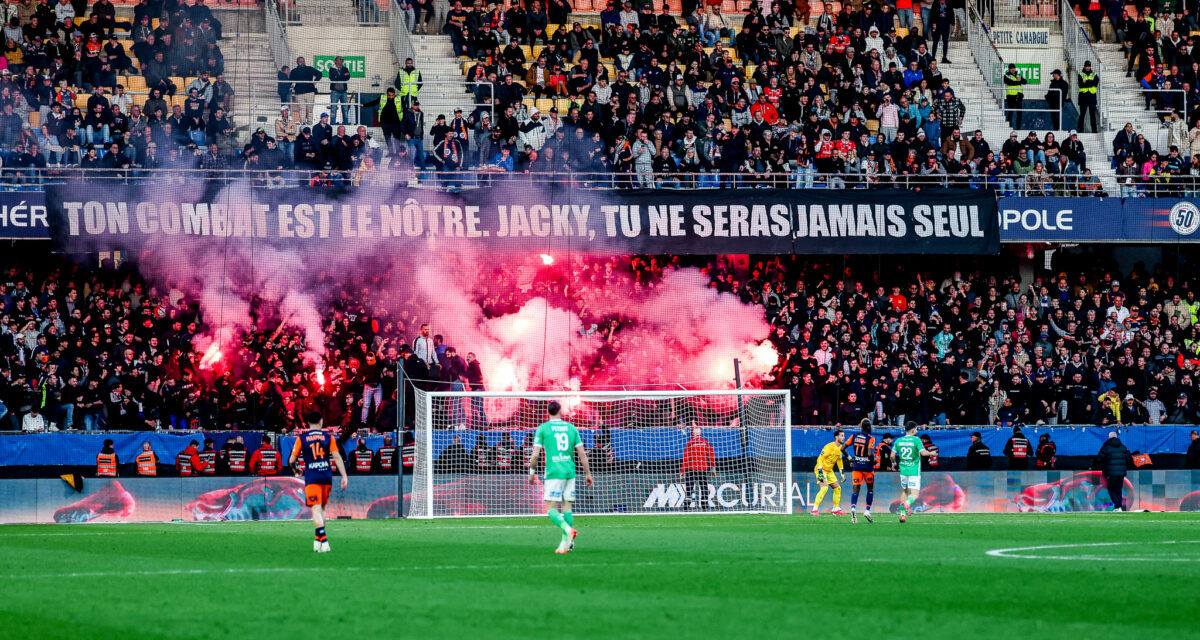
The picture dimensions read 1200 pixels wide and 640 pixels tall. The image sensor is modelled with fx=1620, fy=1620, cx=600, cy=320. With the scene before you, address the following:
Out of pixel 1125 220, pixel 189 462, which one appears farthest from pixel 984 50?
pixel 189 462

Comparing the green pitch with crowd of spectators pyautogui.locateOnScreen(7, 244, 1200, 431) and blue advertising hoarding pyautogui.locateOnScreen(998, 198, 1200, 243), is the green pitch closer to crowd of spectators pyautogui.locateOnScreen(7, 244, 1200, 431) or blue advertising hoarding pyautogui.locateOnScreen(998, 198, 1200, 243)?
crowd of spectators pyautogui.locateOnScreen(7, 244, 1200, 431)

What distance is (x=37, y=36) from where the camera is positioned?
31531mm

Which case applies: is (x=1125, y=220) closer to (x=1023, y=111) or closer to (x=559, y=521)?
(x=1023, y=111)

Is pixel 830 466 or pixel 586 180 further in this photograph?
pixel 586 180

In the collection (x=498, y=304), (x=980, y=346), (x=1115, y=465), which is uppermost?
(x=498, y=304)

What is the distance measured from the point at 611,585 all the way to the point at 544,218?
58.5ft

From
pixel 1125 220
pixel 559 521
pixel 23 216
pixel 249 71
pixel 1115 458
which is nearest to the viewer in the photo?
pixel 559 521

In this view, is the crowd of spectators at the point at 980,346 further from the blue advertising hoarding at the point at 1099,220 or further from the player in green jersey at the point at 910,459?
the player in green jersey at the point at 910,459

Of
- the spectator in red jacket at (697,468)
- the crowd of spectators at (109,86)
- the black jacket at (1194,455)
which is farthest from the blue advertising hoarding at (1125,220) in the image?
the crowd of spectators at (109,86)

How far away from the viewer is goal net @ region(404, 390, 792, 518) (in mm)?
25734

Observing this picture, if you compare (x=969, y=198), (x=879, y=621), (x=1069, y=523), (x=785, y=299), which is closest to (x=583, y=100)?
(x=785, y=299)

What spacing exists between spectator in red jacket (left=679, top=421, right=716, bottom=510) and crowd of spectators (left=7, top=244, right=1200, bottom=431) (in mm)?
A: 2855

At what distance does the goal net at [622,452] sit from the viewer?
2573 centimetres

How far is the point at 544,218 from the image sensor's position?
97.7 ft
